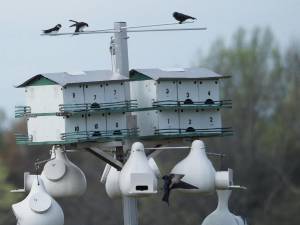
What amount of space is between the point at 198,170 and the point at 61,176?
1.30 m

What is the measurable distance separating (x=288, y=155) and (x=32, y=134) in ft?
58.5

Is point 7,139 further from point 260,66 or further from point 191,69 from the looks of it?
point 191,69

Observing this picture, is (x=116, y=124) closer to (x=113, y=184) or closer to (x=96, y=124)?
(x=96, y=124)

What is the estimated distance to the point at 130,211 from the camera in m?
14.3

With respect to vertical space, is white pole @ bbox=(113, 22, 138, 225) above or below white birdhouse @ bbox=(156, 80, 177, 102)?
above

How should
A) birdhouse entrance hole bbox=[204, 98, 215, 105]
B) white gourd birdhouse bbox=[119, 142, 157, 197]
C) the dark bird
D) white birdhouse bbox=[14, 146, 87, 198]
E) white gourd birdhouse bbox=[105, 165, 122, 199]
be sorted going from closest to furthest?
white gourd birdhouse bbox=[119, 142, 157, 197] < the dark bird < birdhouse entrance hole bbox=[204, 98, 215, 105] < white birdhouse bbox=[14, 146, 87, 198] < white gourd birdhouse bbox=[105, 165, 122, 199]

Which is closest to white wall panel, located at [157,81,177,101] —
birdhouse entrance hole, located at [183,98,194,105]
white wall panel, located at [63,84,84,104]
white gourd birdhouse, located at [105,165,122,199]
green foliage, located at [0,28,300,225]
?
birdhouse entrance hole, located at [183,98,194,105]

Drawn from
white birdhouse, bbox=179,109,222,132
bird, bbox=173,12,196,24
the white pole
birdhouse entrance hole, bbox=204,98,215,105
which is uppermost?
bird, bbox=173,12,196,24

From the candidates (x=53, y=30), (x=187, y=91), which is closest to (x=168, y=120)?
(x=187, y=91)

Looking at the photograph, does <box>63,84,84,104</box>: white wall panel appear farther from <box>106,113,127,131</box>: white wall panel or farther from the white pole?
the white pole

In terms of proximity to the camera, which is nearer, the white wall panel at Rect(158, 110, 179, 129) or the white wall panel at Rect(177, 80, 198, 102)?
the white wall panel at Rect(158, 110, 179, 129)

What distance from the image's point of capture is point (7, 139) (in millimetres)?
35594

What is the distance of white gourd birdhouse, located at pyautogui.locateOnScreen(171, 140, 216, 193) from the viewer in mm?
13672

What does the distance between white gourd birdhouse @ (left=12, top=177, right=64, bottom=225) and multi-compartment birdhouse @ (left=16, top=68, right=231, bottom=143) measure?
388 millimetres
